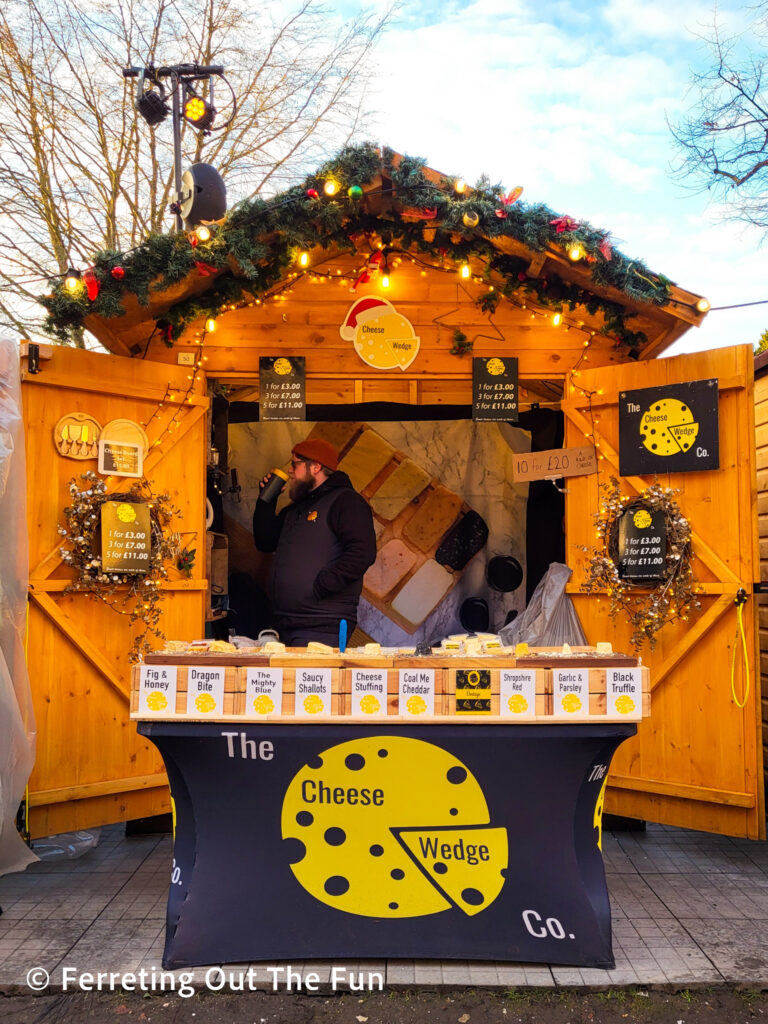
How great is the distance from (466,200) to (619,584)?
221 cm

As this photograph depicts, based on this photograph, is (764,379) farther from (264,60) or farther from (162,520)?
(264,60)

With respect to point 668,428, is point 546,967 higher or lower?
lower

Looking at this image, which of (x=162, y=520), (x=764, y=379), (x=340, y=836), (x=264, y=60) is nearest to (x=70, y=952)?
(x=340, y=836)

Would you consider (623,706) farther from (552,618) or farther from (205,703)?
(552,618)

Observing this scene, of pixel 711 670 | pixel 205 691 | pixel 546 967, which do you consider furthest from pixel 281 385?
pixel 546 967

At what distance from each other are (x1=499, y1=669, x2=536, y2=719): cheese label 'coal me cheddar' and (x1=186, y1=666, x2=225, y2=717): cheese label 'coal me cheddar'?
39.8 inches

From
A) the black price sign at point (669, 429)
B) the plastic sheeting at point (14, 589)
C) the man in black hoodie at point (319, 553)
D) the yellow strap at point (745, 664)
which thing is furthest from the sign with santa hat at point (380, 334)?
the yellow strap at point (745, 664)

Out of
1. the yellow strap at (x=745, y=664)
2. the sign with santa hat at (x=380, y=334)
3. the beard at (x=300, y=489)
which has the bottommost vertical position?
the yellow strap at (x=745, y=664)

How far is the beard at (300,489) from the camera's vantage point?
5.43 metres

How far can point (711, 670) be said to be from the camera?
14.7 ft

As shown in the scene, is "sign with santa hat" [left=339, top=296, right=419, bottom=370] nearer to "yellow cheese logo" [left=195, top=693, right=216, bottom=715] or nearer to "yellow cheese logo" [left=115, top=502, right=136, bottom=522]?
"yellow cheese logo" [left=115, top=502, right=136, bottom=522]

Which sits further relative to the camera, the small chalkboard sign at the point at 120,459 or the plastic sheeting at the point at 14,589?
the small chalkboard sign at the point at 120,459

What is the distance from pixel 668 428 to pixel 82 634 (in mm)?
3404

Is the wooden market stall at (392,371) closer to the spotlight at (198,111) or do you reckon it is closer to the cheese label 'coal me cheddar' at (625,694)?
the cheese label 'coal me cheddar' at (625,694)
